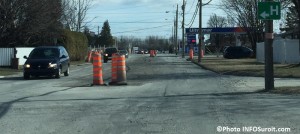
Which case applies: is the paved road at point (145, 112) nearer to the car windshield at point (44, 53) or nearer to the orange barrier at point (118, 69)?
the orange barrier at point (118, 69)

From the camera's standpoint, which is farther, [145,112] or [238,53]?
[238,53]

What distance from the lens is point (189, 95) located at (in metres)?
15.5

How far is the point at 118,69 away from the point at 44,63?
245 inches

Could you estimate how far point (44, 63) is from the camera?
24531 mm

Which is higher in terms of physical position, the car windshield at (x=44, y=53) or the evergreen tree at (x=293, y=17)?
the evergreen tree at (x=293, y=17)

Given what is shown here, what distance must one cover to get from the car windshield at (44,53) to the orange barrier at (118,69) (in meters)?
6.54

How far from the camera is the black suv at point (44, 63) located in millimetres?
24531

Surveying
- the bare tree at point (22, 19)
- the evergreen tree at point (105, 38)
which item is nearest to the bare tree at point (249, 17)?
the bare tree at point (22, 19)

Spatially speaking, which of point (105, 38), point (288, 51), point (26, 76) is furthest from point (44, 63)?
point (105, 38)

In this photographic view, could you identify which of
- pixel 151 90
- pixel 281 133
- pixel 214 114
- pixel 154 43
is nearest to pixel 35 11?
pixel 151 90

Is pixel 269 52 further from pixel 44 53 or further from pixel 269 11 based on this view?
pixel 44 53

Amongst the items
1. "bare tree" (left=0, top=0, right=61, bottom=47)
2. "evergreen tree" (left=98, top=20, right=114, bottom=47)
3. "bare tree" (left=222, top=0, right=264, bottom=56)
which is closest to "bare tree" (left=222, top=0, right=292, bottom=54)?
"bare tree" (left=222, top=0, right=264, bottom=56)

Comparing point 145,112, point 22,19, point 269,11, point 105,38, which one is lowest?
point 145,112

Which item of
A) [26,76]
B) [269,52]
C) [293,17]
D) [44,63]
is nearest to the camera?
Answer: [269,52]
